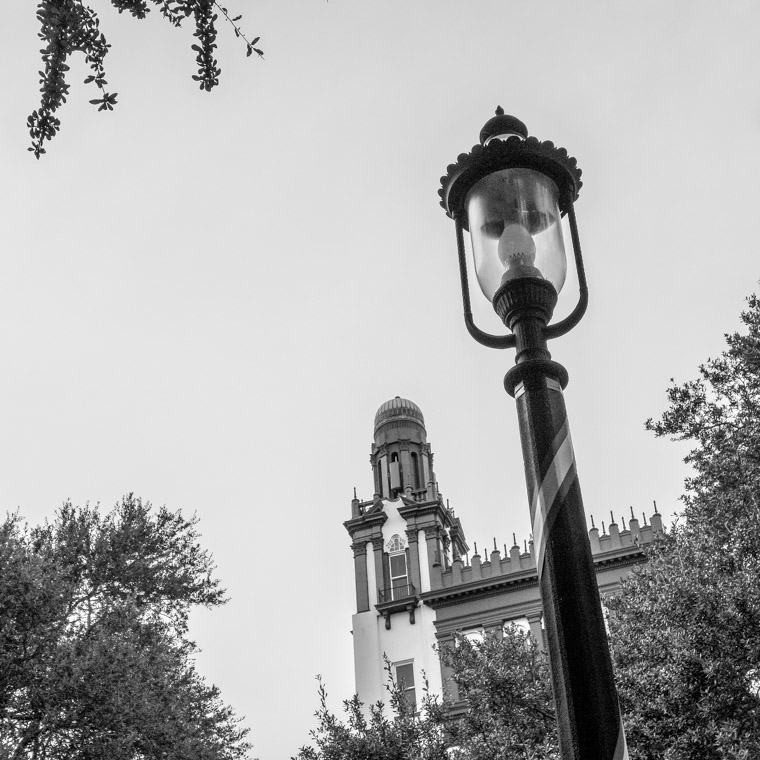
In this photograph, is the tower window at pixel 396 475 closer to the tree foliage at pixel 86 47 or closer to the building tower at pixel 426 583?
the building tower at pixel 426 583

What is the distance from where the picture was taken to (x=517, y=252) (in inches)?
176

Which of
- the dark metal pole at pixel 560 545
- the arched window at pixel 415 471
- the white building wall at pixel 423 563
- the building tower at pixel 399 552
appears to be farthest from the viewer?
the arched window at pixel 415 471

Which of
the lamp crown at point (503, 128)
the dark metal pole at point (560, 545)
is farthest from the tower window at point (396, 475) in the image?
the dark metal pole at point (560, 545)

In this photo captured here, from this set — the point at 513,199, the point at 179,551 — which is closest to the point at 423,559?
the point at 179,551

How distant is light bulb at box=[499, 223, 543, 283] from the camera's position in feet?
14.5

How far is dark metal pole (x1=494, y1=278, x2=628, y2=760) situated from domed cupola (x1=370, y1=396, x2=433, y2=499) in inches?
1465

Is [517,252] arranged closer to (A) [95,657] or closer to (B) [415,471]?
(A) [95,657]

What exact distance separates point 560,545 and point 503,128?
2.19m

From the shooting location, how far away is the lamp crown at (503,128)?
15.3ft

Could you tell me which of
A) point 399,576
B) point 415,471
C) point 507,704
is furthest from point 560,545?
point 415,471

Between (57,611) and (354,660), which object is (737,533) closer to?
(57,611)

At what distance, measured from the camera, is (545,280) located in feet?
14.4

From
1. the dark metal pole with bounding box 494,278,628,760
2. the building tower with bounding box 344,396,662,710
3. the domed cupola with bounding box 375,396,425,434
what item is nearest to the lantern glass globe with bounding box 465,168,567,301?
the dark metal pole with bounding box 494,278,628,760

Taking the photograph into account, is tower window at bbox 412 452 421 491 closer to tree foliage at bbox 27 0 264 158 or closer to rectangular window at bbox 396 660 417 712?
rectangular window at bbox 396 660 417 712
